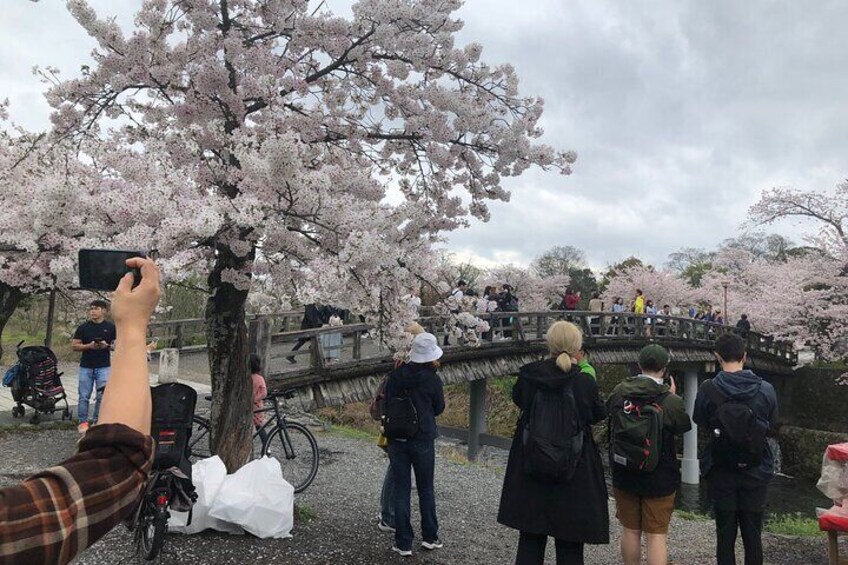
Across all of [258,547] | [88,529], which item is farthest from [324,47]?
[88,529]

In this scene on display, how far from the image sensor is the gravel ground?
14.9 ft

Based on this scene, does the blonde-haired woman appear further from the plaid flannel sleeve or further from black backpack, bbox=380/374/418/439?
the plaid flannel sleeve

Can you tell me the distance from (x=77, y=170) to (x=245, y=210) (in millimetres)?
2496

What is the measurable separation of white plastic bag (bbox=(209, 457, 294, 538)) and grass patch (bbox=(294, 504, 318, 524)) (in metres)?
0.77

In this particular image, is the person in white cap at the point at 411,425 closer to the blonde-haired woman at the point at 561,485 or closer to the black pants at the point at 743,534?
the blonde-haired woman at the point at 561,485

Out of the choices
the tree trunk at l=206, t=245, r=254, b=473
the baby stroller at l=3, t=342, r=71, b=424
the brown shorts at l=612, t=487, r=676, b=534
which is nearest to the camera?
the brown shorts at l=612, t=487, r=676, b=534

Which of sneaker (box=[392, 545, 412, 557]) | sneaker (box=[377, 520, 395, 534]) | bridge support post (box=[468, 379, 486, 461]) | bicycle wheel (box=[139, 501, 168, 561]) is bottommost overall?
bridge support post (box=[468, 379, 486, 461])

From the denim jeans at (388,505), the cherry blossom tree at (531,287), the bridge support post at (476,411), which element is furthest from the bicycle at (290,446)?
the cherry blossom tree at (531,287)

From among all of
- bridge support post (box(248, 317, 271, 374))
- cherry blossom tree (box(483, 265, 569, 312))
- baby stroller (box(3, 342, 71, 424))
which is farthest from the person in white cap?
cherry blossom tree (box(483, 265, 569, 312))

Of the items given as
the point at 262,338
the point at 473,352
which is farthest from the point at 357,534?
the point at 473,352

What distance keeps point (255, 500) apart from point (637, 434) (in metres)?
2.96

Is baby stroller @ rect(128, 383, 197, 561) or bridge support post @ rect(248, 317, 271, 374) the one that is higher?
bridge support post @ rect(248, 317, 271, 374)

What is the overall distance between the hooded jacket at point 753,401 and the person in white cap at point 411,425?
6.65 feet

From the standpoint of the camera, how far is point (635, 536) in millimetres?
4039
